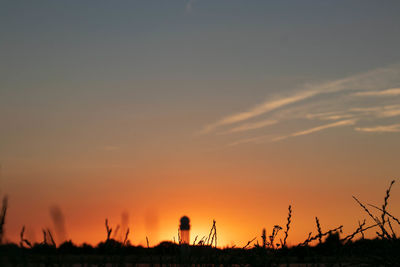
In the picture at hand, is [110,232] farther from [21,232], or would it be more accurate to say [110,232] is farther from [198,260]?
[198,260]

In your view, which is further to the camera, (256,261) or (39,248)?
(256,261)

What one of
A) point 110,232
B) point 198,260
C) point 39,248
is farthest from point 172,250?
point 110,232

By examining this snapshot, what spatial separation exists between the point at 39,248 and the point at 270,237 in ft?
6.93

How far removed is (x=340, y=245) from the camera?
15.1ft

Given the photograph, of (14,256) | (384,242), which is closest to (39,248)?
(14,256)

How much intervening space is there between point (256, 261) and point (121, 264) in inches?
54.1

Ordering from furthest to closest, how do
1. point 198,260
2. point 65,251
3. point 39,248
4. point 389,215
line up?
point 389,215
point 198,260
point 39,248
point 65,251

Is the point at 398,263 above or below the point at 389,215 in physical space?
below

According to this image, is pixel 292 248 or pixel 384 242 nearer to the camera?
pixel 292 248

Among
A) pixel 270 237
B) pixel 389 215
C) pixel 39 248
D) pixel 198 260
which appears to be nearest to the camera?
pixel 39 248

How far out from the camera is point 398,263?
4.96m

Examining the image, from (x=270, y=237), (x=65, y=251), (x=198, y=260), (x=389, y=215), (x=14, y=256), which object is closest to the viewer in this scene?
(x=14, y=256)

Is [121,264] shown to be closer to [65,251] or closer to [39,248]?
[65,251]

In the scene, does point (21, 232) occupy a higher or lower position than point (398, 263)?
higher
